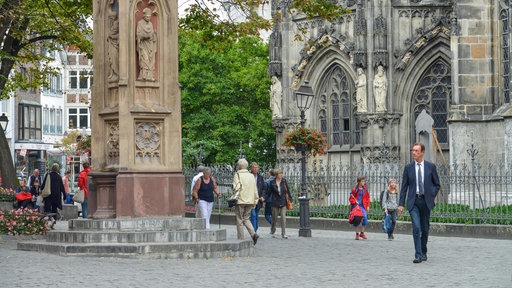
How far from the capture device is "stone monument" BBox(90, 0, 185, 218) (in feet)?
68.7

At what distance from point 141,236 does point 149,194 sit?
1.04m

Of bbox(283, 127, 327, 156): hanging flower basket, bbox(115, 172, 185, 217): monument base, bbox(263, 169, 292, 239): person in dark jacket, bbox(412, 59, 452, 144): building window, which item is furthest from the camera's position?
bbox(412, 59, 452, 144): building window

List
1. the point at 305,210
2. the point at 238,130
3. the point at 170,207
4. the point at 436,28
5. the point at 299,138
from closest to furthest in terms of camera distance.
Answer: the point at 170,207
the point at 305,210
the point at 299,138
the point at 436,28
the point at 238,130

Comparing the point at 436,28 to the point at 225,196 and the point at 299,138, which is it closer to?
the point at 225,196

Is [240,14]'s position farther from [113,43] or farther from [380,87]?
[380,87]

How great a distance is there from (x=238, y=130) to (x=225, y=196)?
29.3 metres

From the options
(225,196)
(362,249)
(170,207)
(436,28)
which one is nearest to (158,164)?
(170,207)

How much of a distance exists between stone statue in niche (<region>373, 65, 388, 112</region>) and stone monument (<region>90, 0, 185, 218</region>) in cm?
2453

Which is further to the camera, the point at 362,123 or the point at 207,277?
the point at 362,123

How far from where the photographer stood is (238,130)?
66.8 meters

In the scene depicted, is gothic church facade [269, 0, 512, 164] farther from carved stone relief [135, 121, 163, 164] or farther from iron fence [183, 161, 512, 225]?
carved stone relief [135, 121, 163, 164]

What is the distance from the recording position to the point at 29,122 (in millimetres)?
85250

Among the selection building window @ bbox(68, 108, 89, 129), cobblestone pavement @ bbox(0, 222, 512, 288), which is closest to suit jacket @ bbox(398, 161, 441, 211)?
cobblestone pavement @ bbox(0, 222, 512, 288)

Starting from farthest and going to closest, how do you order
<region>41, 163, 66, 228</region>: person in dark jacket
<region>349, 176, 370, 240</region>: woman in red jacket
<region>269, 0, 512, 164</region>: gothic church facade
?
<region>269, 0, 512, 164</region>: gothic church facade, <region>41, 163, 66, 228</region>: person in dark jacket, <region>349, 176, 370, 240</region>: woman in red jacket
